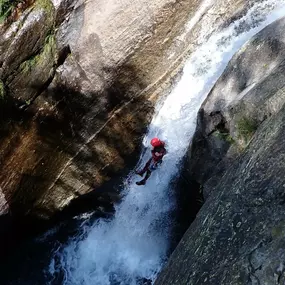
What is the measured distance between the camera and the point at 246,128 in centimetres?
506

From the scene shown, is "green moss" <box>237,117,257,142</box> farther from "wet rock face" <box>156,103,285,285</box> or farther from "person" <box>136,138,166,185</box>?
"person" <box>136,138,166,185</box>

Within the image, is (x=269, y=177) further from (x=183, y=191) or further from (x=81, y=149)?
(x=81, y=149)

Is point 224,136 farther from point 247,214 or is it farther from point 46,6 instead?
point 46,6

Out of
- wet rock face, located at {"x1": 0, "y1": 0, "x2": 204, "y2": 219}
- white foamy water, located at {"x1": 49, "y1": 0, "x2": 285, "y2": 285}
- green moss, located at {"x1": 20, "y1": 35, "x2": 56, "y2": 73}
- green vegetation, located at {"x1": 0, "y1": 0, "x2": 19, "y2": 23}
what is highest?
green vegetation, located at {"x1": 0, "y1": 0, "x2": 19, "y2": 23}

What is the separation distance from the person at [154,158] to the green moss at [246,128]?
91.8 inches

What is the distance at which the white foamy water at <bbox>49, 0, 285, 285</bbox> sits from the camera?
289 inches

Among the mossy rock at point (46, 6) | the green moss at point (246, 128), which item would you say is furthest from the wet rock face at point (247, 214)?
the mossy rock at point (46, 6)

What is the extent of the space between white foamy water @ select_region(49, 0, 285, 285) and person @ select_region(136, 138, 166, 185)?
0.13 m

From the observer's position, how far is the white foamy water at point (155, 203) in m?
7.35

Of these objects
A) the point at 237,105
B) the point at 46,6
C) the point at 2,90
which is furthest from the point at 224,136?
the point at 46,6

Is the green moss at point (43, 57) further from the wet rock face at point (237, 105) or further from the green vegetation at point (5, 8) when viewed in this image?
the wet rock face at point (237, 105)

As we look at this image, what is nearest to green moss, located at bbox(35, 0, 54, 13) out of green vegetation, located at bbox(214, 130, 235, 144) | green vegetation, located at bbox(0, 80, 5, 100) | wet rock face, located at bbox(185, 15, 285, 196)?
green vegetation, located at bbox(0, 80, 5, 100)

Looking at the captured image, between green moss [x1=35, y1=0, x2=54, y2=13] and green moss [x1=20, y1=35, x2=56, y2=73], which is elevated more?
green moss [x1=35, y1=0, x2=54, y2=13]

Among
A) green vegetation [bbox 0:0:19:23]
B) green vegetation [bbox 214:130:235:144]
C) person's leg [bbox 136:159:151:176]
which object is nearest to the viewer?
green vegetation [bbox 214:130:235:144]
